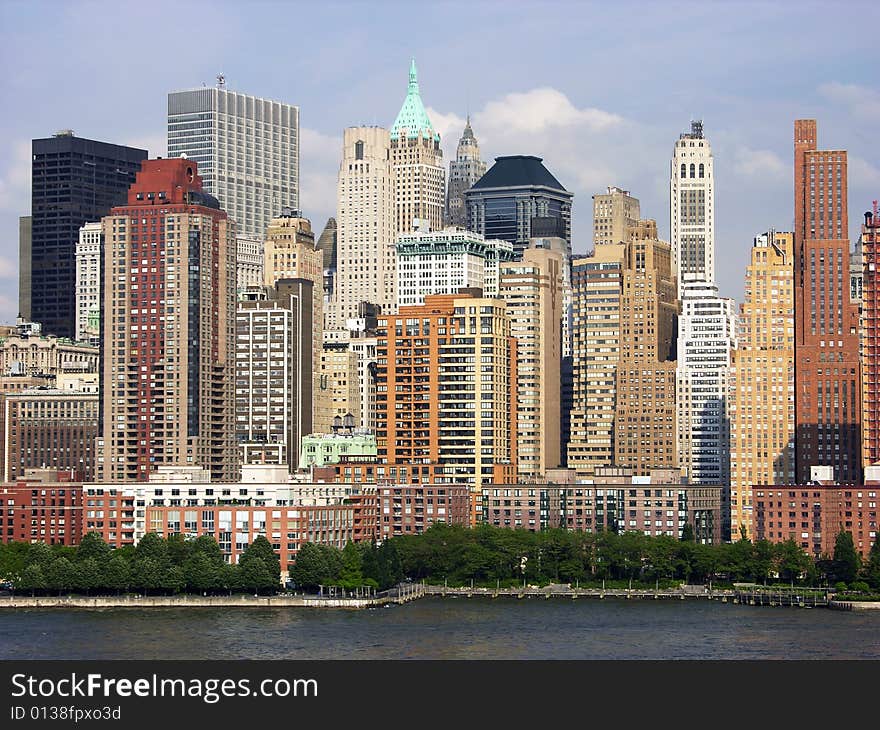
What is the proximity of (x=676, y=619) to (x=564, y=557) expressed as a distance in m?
32.8

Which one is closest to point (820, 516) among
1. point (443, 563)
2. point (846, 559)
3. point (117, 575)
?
→ point (846, 559)

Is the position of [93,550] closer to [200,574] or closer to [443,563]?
[200,574]

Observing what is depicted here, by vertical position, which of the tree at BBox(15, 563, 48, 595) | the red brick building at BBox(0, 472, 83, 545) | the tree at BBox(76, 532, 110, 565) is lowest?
the tree at BBox(15, 563, 48, 595)

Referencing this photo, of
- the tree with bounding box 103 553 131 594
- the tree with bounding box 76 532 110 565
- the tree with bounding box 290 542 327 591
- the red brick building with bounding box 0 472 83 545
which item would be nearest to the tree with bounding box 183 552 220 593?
the tree with bounding box 103 553 131 594

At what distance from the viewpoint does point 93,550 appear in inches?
6934

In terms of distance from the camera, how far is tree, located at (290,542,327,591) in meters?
173

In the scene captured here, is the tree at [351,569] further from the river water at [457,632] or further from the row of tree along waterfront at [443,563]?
the river water at [457,632]

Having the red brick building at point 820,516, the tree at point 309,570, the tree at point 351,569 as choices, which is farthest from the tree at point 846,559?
the tree at point 309,570

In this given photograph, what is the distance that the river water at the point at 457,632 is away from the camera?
131 metres

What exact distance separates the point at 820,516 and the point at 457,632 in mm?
57890

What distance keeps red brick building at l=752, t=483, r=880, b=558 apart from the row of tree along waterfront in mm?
3986

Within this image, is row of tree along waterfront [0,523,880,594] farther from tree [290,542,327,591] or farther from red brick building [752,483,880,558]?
red brick building [752,483,880,558]
